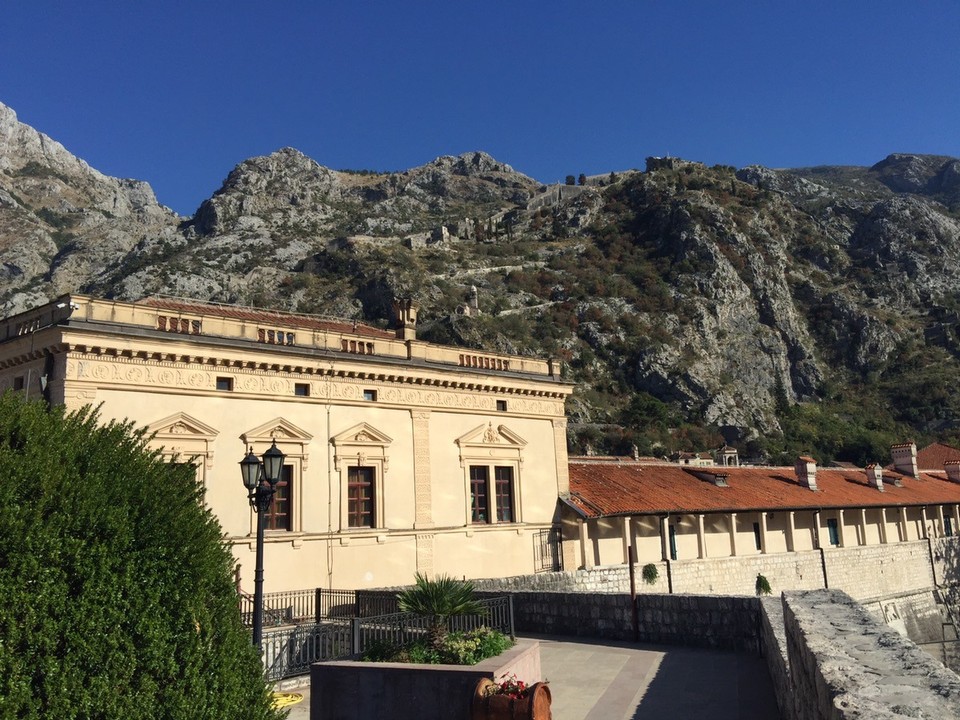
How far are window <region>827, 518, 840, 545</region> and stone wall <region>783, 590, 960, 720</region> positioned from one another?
3157 cm

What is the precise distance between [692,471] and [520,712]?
→ 28815 mm

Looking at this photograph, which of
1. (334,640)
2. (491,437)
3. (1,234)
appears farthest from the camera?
(1,234)

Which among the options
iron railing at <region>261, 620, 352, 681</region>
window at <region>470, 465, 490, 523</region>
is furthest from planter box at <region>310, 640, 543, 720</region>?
window at <region>470, 465, 490, 523</region>

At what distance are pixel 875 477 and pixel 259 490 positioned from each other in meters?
38.1

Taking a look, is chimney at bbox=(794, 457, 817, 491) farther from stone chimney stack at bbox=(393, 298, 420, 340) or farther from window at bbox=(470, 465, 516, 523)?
stone chimney stack at bbox=(393, 298, 420, 340)

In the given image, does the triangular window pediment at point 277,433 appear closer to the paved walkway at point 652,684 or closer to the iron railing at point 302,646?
the iron railing at point 302,646

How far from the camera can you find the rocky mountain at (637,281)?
78.6m

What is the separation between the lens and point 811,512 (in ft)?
111

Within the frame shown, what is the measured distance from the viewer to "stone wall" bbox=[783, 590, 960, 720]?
11.9ft

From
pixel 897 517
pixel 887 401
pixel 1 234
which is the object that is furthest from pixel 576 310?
pixel 1 234

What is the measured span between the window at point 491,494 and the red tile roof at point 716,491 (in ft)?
8.28

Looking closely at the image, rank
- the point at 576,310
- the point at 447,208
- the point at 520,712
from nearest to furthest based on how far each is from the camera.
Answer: the point at 520,712 < the point at 576,310 < the point at 447,208

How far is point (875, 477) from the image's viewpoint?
Result: 39250 millimetres

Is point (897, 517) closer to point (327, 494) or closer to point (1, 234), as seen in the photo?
point (327, 494)
